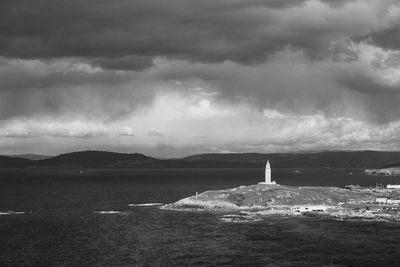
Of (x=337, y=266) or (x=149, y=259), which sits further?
(x=149, y=259)

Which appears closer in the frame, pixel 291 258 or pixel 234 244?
pixel 291 258

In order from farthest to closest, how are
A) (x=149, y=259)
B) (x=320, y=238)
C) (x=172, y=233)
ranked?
(x=172, y=233) → (x=320, y=238) → (x=149, y=259)

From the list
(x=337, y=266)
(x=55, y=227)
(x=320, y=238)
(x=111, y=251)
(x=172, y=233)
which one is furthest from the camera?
(x=55, y=227)

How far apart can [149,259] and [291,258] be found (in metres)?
34.8

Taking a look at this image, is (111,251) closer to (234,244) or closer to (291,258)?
(234,244)

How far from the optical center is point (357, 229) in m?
177

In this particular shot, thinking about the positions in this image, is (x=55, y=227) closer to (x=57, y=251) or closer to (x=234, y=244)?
(x=57, y=251)

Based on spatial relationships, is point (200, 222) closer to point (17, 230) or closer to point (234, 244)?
point (234, 244)

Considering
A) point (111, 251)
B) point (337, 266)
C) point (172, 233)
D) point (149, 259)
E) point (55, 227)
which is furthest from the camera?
point (55, 227)

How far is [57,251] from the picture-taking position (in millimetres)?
146125

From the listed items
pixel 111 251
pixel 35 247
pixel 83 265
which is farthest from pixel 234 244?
pixel 35 247

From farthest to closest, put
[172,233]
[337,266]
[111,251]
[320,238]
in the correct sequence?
1. [172,233]
2. [320,238]
3. [111,251]
4. [337,266]

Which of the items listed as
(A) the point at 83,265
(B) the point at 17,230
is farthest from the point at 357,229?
(B) the point at 17,230

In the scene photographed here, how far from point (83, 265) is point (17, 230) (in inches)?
2437
